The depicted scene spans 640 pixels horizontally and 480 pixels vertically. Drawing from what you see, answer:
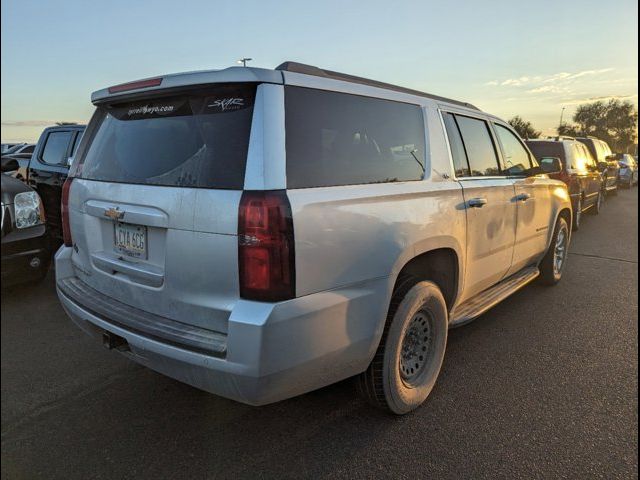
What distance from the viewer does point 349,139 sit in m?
2.47

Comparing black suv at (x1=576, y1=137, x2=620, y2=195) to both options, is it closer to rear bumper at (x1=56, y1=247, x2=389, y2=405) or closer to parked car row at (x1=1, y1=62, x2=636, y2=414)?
parked car row at (x1=1, y1=62, x2=636, y2=414)

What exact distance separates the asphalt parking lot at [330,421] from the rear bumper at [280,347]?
50 centimetres

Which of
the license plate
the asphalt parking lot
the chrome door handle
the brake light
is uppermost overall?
the brake light

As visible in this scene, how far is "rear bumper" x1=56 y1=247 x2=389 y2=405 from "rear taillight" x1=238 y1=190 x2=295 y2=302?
74mm

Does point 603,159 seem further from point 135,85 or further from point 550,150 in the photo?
point 135,85

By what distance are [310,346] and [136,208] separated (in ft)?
3.64

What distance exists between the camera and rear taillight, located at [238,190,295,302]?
6.34 feet

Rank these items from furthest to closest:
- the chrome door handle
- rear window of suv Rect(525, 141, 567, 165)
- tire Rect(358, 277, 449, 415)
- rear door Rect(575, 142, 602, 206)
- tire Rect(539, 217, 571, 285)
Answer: rear door Rect(575, 142, 602, 206), rear window of suv Rect(525, 141, 567, 165), tire Rect(539, 217, 571, 285), the chrome door handle, tire Rect(358, 277, 449, 415)

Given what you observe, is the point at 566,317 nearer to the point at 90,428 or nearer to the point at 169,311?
the point at 169,311

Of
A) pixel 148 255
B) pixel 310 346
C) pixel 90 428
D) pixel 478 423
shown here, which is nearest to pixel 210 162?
pixel 148 255

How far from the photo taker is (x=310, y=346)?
6.82 ft

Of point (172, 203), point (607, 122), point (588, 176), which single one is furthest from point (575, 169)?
point (607, 122)

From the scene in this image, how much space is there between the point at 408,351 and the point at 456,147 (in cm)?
151

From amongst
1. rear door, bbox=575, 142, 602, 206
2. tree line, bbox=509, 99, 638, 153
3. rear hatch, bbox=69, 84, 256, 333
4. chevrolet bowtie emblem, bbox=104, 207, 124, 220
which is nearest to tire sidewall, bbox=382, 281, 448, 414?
rear hatch, bbox=69, 84, 256, 333
